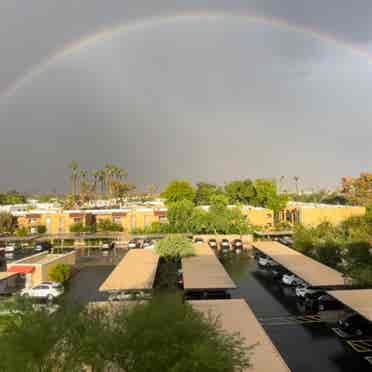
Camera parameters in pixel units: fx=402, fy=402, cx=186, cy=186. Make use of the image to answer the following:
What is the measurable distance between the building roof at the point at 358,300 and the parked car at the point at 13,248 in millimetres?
39471

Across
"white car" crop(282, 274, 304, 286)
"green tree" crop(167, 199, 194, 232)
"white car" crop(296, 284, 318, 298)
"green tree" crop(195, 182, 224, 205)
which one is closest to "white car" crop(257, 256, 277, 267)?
Answer: "white car" crop(282, 274, 304, 286)

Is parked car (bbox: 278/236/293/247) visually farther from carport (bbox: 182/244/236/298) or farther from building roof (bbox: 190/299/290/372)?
building roof (bbox: 190/299/290/372)

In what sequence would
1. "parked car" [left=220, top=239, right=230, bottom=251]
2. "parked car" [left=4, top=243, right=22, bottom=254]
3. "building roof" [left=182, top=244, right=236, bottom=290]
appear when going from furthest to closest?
1. "parked car" [left=4, top=243, right=22, bottom=254]
2. "parked car" [left=220, top=239, right=230, bottom=251]
3. "building roof" [left=182, top=244, right=236, bottom=290]

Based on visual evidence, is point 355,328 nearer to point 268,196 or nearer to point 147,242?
point 147,242

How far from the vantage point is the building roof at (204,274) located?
21812 millimetres

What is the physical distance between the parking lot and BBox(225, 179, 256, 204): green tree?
4891 centimetres

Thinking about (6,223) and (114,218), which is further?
(114,218)

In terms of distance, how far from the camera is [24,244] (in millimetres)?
50969

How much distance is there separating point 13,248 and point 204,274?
32.0 m

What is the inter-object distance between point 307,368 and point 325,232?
2581 centimetres

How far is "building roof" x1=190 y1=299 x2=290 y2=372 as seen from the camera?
12203mm

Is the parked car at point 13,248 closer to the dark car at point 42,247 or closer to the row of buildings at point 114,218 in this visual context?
the dark car at point 42,247

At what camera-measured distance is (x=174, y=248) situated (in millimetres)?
32688

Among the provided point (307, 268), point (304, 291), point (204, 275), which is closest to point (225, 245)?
point (307, 268)
